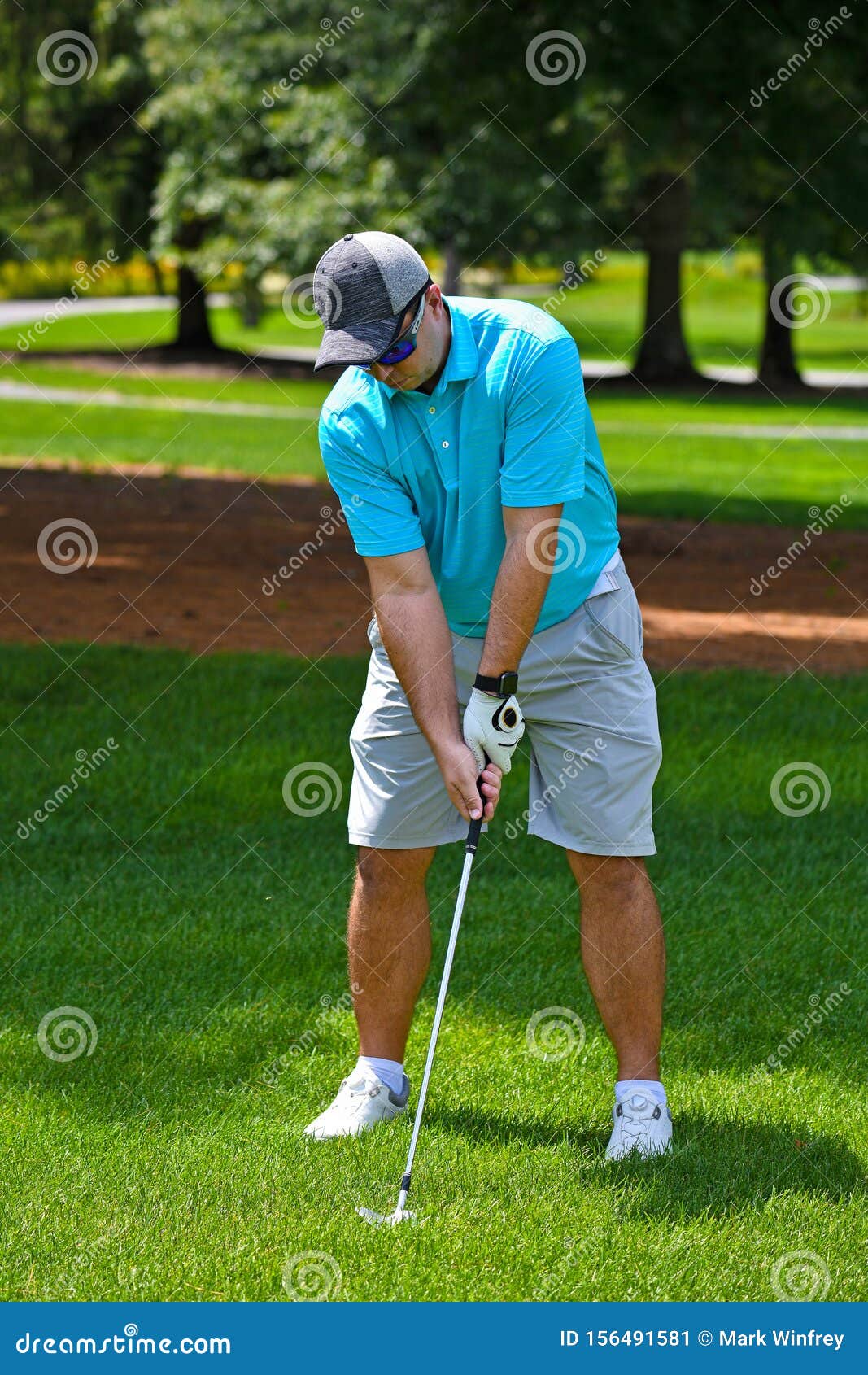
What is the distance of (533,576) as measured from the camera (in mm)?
3420

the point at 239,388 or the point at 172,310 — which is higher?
the point at 239,388

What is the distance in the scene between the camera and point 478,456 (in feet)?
11.4

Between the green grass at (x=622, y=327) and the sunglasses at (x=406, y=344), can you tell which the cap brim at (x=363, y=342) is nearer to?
the sunglasses at (x=406, y=344)

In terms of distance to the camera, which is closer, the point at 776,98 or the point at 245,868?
the point at 245,868

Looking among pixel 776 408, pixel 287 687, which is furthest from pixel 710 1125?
pixel 776 408

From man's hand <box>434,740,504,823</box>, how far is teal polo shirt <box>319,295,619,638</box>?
36 cm

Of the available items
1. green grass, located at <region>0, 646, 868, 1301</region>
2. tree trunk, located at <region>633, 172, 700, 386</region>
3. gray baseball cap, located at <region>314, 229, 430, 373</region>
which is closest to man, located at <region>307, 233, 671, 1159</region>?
gray baseball cap, located at <region>314, 229, 430, 373</region>

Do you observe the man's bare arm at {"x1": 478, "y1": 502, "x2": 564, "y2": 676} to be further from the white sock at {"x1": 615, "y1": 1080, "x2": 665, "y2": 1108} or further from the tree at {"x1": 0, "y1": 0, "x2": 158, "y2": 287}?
the tree at {"x1": 0, "y1": 0, "x2": 158, "y2": 287}

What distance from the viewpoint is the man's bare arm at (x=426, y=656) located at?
349cm

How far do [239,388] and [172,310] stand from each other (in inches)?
905

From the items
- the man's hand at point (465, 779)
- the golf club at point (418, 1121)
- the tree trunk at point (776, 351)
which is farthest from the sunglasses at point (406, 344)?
the tree trunk at point (776, 351)

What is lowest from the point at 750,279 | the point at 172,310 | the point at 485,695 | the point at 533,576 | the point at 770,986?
the point at 172,310

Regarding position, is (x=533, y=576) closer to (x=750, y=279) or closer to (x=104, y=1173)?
(x=104, y=1173)

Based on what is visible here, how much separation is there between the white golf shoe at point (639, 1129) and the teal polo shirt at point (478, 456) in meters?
1.12
